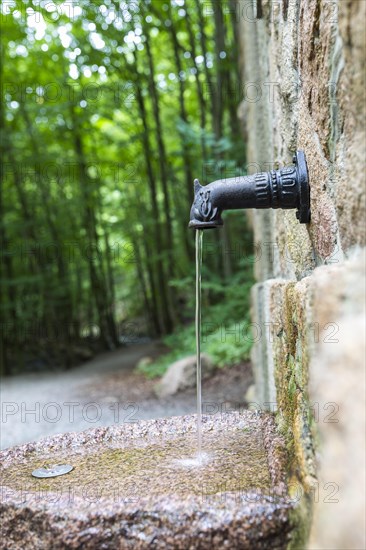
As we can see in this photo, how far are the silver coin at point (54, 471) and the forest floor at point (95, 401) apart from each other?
7.06 feet

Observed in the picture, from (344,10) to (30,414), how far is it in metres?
4.95

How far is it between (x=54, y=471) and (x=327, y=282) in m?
1.07

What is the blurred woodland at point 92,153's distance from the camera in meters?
7.25

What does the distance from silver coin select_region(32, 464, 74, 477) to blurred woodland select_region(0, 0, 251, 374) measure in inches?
171

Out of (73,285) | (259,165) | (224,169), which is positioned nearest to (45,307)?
(73,285)

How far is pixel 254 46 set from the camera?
3.29 meters

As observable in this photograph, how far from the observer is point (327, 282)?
1038 millimetres

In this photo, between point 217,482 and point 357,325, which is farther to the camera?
point 217,482

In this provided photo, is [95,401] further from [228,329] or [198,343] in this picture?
[198,343]

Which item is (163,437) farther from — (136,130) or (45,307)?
(136,130)

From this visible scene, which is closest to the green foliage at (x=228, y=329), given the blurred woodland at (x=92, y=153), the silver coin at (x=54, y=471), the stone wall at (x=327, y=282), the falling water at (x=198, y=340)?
the blurred woodland at (x=92, y=153)

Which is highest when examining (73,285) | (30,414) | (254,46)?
(254,46)

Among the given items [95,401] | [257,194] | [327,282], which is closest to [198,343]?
[257,194]

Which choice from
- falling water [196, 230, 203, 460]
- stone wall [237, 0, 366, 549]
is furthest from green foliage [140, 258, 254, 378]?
stone wall [237, 0, 366, 549]
